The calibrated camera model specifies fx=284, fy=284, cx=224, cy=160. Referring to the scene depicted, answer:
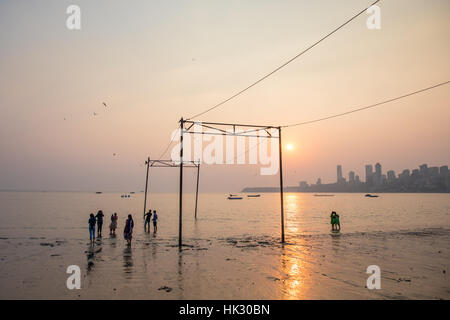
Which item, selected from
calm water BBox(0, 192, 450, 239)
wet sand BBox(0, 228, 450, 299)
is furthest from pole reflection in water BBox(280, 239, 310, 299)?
calm water BBox(0, 192, 450, 239)

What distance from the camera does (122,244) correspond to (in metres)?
21.0

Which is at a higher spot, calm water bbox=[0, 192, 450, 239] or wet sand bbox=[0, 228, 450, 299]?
wet sand bbox=[0, 228, 450, 299]

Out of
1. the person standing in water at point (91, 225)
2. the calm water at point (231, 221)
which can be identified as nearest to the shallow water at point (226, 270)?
the person standing in water at point (91, 225)

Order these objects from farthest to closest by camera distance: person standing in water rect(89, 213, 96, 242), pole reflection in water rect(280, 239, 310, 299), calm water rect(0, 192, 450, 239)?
calm water rect(0, 192, 450, 239)
person standing in water rect(89, 213, 96, 242)
pole reflection in water rect(280, 239, 310, 299)

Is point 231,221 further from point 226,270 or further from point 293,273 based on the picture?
point 293,273

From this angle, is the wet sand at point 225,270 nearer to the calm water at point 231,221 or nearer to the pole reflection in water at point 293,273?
the pole reflection in water at point 293,273

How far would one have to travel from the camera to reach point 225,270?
13477mm

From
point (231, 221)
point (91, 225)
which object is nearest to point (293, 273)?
point (91, 225)

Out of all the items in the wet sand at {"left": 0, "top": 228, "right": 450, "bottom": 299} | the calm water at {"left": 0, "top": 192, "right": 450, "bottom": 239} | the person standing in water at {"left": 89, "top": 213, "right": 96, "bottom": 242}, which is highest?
the person standing in water at {"left": 89, "top": 213, "right": 96, "bottom": 242}

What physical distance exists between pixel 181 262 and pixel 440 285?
11.5 metres

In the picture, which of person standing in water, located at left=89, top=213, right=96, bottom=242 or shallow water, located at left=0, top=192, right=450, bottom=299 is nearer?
shallow water, located at left=0, top=192, right=450, bottom=299

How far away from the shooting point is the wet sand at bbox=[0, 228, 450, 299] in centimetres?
1021

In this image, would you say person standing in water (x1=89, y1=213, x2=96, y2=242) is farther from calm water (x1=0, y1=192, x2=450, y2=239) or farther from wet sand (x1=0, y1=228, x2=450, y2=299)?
calm water (x1=0, y1=192, x2=450, y2=239)

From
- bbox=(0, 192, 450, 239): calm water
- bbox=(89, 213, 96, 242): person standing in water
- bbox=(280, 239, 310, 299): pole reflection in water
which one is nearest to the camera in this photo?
bbox=(280, 239, 310, 299): pole reflection in water
